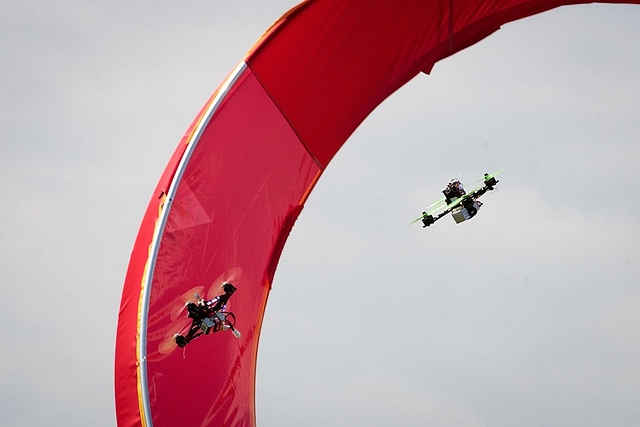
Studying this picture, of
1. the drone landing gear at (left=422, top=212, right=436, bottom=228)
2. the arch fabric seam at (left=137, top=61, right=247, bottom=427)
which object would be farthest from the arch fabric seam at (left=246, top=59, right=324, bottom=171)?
the drone landing gear at (left=422, top=212, right=436, bottom=228)

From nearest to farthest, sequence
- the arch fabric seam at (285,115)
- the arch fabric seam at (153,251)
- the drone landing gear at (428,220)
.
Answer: the arch fabric seam at (153,251) < the arch fabric seam at (285,115) < the drone landing gear at (428,220)

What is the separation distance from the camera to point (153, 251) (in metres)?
9.06

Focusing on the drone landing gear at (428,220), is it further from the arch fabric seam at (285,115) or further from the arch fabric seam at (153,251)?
the arch fabric seam at (153,251)

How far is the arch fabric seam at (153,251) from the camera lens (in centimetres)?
893

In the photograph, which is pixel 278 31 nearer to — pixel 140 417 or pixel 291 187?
pixel 291 187

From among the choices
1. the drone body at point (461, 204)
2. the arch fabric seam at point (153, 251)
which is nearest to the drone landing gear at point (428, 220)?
the drone body at point (461, 204)

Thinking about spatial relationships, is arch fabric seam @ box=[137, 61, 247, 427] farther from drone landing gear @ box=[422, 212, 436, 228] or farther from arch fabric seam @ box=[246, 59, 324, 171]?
drone landing gear @ box=[422, 212, 436, 228]

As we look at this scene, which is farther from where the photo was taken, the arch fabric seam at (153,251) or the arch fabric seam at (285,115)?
the arch fabric seam at (285,115)

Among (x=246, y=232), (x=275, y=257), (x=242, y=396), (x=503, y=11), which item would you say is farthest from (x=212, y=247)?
(x=503, y=11)

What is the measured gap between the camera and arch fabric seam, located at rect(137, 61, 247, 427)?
8930 millimetres

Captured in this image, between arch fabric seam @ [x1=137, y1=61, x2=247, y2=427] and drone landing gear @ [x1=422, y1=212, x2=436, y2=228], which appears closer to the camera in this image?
arch fabric seam @ [x1=137, y1=61, x2=247, y2=427]

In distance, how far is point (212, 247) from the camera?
391 inches

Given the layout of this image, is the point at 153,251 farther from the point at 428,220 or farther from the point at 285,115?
the point at 428,220

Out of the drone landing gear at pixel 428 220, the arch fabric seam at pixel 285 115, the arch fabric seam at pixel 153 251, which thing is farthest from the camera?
the drone landing gear at pixel 428 220
